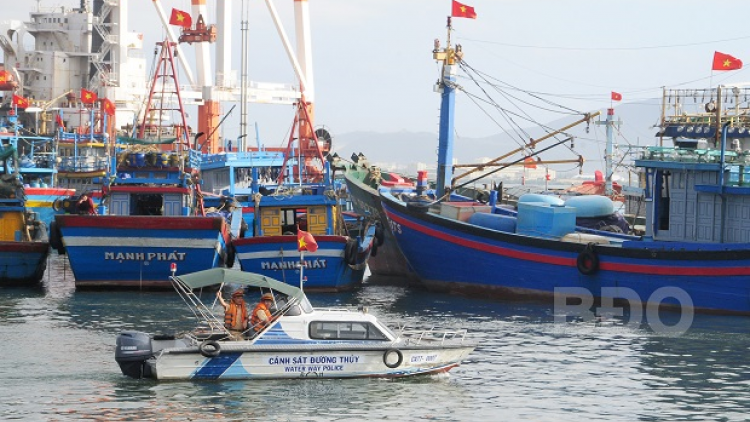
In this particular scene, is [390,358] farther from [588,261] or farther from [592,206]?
[592,206]

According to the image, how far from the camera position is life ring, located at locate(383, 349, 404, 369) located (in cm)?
2942

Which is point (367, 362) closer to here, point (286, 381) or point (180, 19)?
point (286, 381)

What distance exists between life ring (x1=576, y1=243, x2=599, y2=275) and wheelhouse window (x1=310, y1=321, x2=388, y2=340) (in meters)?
14.5

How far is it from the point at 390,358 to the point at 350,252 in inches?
668

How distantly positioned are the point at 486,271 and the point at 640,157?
6.97m

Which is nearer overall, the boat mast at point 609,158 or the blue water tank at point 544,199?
the blue water tank at point 544,199

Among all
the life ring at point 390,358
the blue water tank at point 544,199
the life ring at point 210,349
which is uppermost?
the blue water tank at point 544,199

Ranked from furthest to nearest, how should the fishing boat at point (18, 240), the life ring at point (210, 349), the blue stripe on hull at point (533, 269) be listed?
the fishing boat at point (18, 240) < the blue stripe on hull at point (533, 269) < the life ring at point (210, 349)

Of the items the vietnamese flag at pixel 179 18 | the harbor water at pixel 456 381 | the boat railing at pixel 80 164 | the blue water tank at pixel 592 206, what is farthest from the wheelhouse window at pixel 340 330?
the vietnamese flag at pixel 179 18

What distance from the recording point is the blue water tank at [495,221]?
45719 millimetres

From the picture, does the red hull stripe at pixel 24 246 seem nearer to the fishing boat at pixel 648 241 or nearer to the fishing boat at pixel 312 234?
the fishing boat at pixel 312 234

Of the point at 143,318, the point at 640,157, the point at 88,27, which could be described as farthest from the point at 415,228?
the point at 88,27

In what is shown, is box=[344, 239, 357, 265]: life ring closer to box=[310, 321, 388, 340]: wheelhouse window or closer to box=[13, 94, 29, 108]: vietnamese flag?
box=[310, 321, 388, 340]: wheelhouse window

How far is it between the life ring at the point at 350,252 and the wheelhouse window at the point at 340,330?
54.7ft
